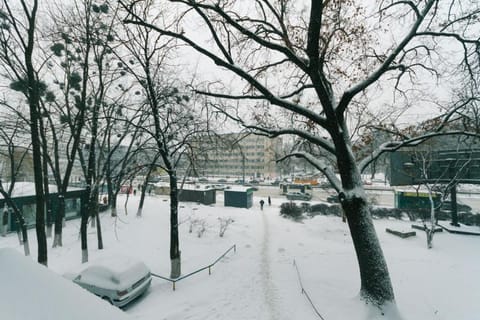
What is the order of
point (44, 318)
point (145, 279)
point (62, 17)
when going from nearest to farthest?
point (44, 318) < point (145, 279) < point (62, 17)

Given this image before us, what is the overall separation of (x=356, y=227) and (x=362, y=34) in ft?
19.0

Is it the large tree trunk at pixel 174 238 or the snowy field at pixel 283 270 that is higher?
the large tree trunk at pixel 174 238

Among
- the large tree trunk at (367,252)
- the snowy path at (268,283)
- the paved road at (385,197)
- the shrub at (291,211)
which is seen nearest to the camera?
the large tree trunk at (367,252)

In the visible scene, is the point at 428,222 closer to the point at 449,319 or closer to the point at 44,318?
the point at 449,319

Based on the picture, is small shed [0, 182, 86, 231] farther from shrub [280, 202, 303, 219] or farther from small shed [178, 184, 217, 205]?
shrub [280, 202, 303, 219]

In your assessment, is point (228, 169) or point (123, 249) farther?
point (228, 169)

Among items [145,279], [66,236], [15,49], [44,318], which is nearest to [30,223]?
[66,236]

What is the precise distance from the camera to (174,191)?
909cm

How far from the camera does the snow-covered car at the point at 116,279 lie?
22.7 feet

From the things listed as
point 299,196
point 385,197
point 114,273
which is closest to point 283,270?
point 114,273

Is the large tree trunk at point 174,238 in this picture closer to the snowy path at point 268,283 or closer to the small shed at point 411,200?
the snowy path at point 268,283

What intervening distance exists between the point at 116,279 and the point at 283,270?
6619 millimetres

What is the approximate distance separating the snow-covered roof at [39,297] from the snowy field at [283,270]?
0.42 m

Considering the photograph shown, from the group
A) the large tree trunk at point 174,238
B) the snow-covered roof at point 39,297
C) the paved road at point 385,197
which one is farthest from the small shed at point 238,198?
the snow-covered roof at point 39,297
